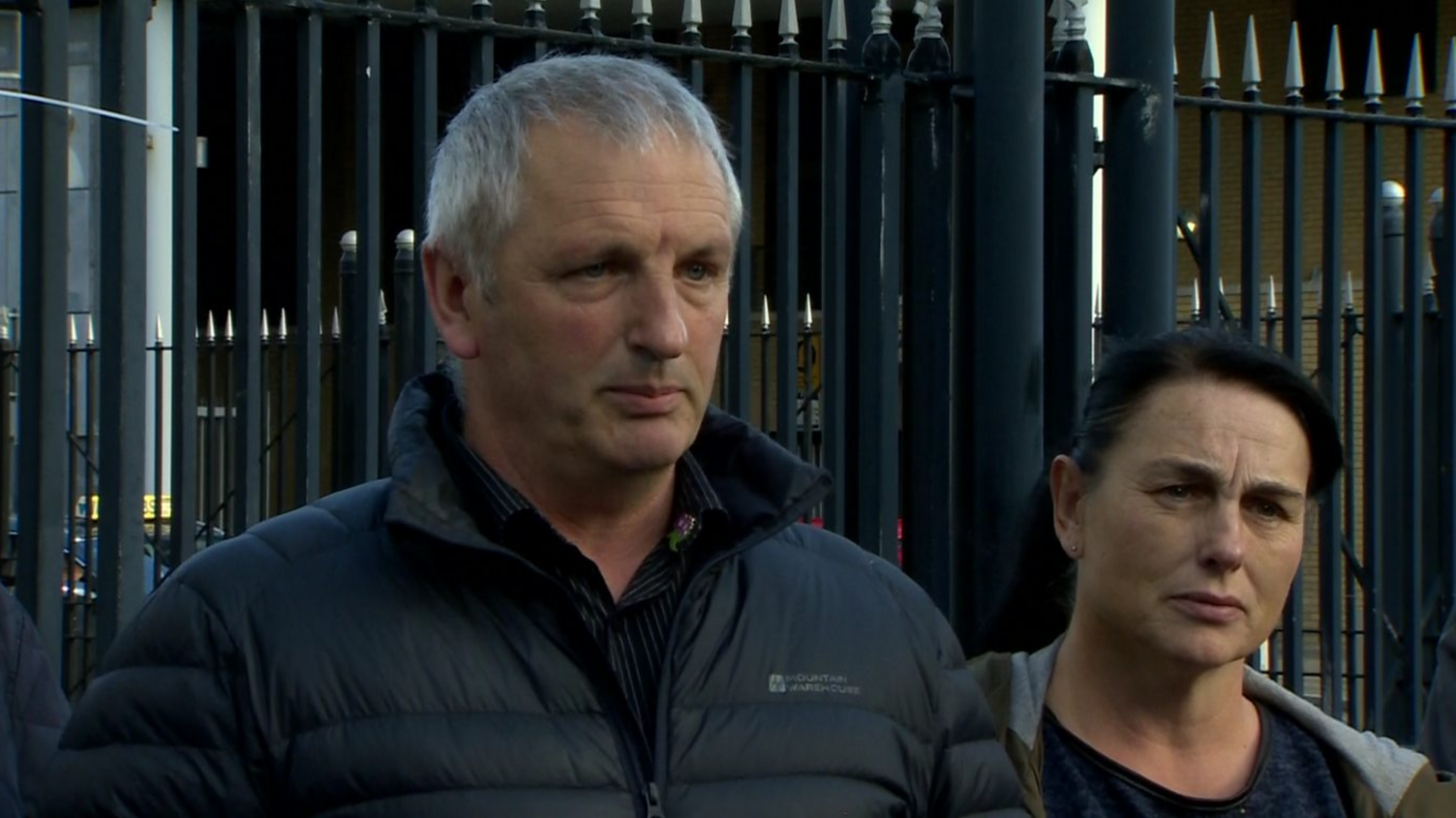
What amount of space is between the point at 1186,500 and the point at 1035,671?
0.32 m

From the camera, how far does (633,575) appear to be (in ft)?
6.98

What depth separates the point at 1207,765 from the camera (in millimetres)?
2793

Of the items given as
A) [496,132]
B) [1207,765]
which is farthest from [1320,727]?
[496,132]

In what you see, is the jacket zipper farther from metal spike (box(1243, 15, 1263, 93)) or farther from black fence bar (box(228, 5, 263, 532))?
metal spike (box(1243, 15, 1263, 93))

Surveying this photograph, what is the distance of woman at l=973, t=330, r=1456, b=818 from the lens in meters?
2.76

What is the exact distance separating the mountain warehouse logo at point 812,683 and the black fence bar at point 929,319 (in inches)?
71.5

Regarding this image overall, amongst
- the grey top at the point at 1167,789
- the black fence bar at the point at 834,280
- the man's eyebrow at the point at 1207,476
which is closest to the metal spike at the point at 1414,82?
the black fence bar at the point at 834,280

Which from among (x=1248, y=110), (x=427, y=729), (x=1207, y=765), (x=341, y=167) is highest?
(x=341, y=167)

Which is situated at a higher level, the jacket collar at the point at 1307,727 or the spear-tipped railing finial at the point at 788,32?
the spear-tipped railing finial at the point at 788,32

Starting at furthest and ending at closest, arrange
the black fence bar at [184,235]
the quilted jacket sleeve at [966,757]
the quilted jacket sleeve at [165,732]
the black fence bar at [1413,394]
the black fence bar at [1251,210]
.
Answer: the black fence bar at [1413,394] → the black fence bar at [1251,210] → the black fence bar at [184,235] → the quilted jacket sleeve at [966,757] → the quilted jacket sleeve at [165,732]

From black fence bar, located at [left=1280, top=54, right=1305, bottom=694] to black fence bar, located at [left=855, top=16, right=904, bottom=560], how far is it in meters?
1.12

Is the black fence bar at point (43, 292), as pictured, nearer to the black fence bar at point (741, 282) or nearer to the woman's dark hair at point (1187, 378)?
the black fence bar at point (741, 282)

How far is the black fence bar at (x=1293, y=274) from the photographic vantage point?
15.1 ft

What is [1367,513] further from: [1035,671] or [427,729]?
[427,729]
